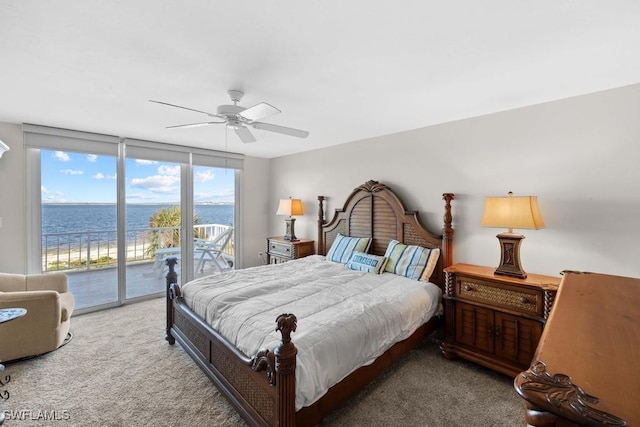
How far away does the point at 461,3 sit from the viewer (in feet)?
4.38

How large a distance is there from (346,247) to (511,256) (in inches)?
72.3

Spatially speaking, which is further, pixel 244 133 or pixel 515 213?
pixel 244 133

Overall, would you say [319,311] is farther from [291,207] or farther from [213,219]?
[213,219]

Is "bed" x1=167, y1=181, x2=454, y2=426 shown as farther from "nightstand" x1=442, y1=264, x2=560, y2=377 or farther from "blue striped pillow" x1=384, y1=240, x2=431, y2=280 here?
"nightstand" x1=442, y1=264, x2=560, y2=377

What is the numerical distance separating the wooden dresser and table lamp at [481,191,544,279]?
1346mm

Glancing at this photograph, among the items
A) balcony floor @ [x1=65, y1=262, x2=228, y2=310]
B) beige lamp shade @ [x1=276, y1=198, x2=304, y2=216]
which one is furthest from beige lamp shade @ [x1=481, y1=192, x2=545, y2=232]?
balcony floor @ [x1=65, y1=262, x2=228, y2=310]

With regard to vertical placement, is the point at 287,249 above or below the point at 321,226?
below

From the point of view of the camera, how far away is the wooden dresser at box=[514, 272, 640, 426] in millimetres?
533

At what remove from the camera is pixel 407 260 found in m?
3.12

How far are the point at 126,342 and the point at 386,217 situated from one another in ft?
10.5

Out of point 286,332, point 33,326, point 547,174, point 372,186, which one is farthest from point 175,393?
point 547,174

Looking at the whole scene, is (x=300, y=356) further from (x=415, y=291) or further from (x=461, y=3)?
(x=461, y=3)

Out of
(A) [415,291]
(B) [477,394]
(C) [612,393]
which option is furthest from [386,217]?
(C) [612,393]


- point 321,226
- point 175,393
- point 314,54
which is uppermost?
point 314,54
